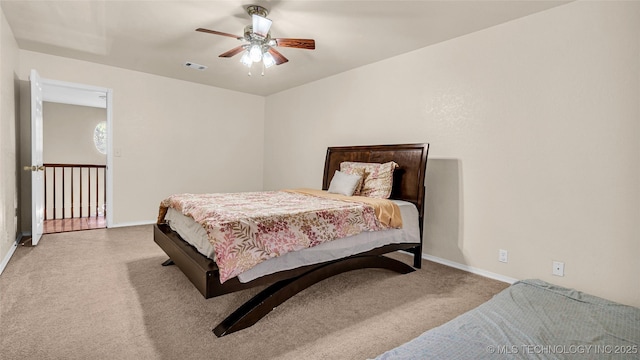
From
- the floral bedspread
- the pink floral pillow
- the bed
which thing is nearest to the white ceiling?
the pink floral pillow

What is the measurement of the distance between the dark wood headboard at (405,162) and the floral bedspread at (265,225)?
2.24 feet

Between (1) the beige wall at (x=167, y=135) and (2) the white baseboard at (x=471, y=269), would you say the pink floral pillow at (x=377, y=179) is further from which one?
(1) the beige wall at (x=167, y=135)

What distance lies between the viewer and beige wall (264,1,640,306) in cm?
226

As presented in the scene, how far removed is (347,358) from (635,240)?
2223mm

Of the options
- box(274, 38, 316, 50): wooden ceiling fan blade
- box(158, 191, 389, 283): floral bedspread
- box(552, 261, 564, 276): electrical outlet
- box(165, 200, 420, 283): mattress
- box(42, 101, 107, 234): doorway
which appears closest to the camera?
box(158, 191, 389, 283): floral bedspread

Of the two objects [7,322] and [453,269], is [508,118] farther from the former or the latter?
[7,322]

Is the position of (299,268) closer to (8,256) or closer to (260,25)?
(260,25)

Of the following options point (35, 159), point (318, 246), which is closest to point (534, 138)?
point (318, 246)

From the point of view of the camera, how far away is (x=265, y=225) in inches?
79.8

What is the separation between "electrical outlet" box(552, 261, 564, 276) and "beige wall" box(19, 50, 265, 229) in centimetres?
490

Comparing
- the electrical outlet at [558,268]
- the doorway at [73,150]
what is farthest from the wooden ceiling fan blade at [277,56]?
the doorway at [73,150]

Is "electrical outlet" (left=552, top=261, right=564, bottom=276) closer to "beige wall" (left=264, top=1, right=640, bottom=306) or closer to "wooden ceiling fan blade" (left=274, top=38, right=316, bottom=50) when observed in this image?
"beige wall" (left=264, top=1, right=640, bottom=306)

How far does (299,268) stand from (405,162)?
1784mm

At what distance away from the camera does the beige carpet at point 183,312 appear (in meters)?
1.73
